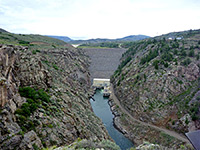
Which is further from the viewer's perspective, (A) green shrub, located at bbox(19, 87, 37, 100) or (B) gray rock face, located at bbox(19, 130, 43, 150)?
(A) green shrub, located at bbox(19, 87, 37, 100)

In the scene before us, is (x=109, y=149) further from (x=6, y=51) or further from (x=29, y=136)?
(x=6, y=51)

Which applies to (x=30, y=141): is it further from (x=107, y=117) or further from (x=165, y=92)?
(x=165, y=92)

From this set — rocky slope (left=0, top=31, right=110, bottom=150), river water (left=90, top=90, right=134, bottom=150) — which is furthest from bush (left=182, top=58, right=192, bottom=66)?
rocky slope (left=0, top=31, right=110, bottom=150)

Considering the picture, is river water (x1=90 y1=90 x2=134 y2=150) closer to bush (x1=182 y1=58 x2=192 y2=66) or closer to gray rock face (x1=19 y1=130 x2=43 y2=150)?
gray rock face (x1=19 y1=130 x2=43 y2=150)

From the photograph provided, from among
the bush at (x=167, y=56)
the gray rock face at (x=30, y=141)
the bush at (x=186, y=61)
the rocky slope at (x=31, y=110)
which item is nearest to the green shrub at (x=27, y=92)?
the rocky slope at (x=31, y=110)

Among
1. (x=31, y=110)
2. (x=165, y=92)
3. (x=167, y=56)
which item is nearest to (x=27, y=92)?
(x=31, y=110)

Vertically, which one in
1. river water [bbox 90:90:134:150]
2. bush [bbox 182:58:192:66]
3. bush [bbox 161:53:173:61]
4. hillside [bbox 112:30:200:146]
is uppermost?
bush [bbox 161:53:173:61]
